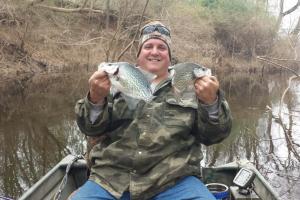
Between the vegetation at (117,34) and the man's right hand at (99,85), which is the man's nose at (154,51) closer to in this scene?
the man's right hand at (99,85)

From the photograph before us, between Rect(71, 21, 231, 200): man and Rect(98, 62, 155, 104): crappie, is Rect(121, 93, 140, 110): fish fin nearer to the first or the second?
Rect(71, 21, 231, 200): man

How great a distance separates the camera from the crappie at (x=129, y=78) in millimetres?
2703

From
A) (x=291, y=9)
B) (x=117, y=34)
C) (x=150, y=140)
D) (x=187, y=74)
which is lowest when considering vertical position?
(x=117, y=34)

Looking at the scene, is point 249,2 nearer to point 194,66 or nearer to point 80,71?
point 80,71

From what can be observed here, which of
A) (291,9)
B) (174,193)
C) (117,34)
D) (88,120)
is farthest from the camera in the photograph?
(291,9)

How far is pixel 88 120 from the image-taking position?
311 cm

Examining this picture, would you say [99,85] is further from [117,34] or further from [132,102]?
[117,34]

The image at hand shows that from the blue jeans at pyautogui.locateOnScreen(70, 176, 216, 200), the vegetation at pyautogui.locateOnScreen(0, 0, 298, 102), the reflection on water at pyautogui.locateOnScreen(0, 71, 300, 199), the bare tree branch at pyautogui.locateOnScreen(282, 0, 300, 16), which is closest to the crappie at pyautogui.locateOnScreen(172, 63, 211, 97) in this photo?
the blue jeans at pyautogui.locateOnScreen(70, 176, 216, 200)

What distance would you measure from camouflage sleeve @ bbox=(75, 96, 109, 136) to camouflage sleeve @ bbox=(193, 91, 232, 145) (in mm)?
708

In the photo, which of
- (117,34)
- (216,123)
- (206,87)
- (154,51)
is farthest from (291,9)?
(206,87)

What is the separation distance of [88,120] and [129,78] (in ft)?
1.96

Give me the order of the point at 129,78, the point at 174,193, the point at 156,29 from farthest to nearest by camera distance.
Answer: the point at 156,29
the point at 174,193
the point at 129,78

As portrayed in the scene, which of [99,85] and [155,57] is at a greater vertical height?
[155,57]

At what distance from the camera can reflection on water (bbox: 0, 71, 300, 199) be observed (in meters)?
6.88
